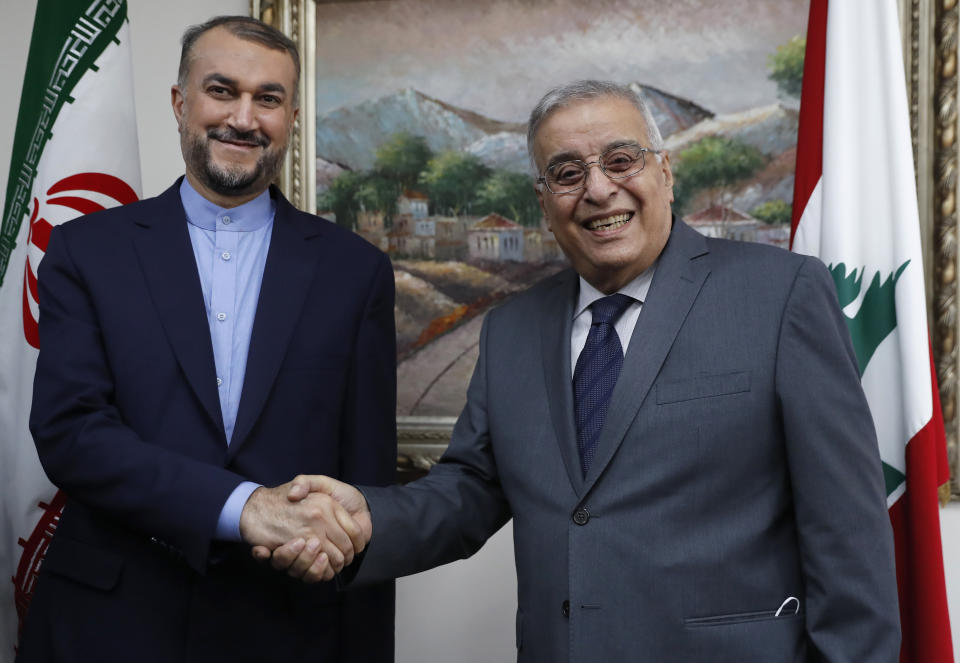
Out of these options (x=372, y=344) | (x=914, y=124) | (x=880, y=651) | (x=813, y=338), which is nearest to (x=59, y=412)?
(x=372, y=344)

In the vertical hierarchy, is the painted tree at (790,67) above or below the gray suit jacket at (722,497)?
above

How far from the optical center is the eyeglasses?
1568mm

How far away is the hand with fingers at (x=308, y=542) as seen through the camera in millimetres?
1545

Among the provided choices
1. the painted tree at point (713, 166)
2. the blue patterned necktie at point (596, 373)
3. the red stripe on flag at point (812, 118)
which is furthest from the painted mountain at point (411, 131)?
the blue patterned necktie at point (596, 373)

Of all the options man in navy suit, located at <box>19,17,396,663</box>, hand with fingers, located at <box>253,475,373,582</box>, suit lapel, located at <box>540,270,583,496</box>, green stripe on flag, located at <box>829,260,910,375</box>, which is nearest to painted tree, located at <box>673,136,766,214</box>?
green stripe on flag, located at <box>829,260,910,375</box>

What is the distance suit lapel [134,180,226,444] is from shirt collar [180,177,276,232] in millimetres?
29

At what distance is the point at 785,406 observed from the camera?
1.35 meters

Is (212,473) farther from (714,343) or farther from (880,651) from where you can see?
(880,651)

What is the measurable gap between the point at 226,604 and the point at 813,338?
1087mm

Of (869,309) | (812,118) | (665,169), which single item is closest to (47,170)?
(665,169)

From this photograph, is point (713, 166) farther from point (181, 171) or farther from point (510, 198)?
point (181, 171)

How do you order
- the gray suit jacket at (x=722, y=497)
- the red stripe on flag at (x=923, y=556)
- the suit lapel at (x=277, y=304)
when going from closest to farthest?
the gray suit jacket at (x=722, y=497) → the suit lapel at (x=277, y=304) → the red stripe on flag at (x=923, y=556)

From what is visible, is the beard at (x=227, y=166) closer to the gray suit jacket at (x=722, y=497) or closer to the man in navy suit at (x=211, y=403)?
the man in navy suit at (x=211, y=403)

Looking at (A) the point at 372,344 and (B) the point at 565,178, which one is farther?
(A) the point at 372,344
